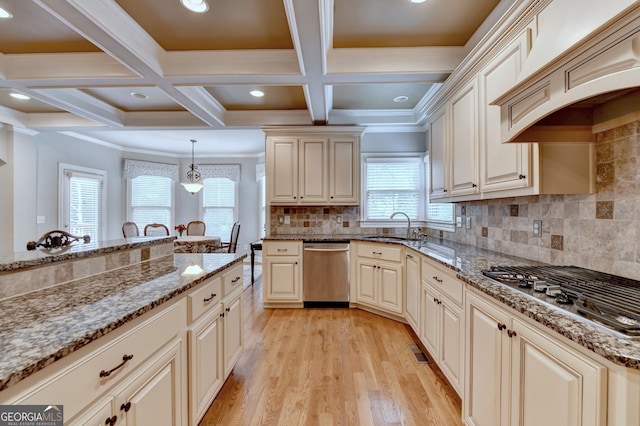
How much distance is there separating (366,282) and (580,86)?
112 inches

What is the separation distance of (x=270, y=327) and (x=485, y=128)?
2.73 m

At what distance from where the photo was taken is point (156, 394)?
117 cm

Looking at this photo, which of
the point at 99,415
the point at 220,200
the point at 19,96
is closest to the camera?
the point at 99,415

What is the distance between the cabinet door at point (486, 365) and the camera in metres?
1.24

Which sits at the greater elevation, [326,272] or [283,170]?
[283,170]

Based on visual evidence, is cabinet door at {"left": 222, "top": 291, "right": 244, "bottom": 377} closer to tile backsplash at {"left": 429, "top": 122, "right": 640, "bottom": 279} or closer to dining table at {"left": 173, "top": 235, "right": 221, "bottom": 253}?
tile backsplash at {"left": 429, "top": 122, "right": 640, "bottom": 279}

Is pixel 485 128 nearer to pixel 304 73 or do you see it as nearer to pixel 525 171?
pixel 525 171

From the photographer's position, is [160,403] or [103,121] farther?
[103,121]

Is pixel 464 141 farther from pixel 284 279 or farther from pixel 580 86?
pixel 284 279

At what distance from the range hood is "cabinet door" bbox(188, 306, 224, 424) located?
6.22 feet

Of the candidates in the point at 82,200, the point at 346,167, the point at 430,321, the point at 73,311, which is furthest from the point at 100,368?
the point at 82,200

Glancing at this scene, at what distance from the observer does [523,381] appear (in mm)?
1125

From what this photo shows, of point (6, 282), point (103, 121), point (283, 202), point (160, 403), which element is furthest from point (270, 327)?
point (103, 121)

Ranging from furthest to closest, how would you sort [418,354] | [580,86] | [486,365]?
[418,354] → [486,365] → [580,86]
